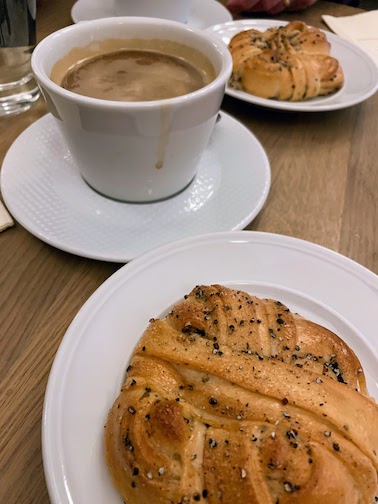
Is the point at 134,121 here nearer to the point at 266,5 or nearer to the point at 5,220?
the point at 5,220

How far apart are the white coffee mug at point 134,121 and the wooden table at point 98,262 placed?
0.56ft

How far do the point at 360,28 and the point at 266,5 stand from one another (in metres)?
0.34

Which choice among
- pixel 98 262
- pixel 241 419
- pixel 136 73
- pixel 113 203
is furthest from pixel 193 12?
pixel 241 419

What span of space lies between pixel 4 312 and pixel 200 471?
0.42 metres

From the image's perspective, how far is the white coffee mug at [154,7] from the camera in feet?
4.61

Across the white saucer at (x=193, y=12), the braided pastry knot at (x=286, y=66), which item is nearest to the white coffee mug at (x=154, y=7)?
the white saucer at (x=193, y=12)

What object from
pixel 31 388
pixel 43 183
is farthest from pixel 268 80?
pixel 31 388

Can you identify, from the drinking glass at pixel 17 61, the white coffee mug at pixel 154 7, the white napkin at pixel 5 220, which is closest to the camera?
the white napkin at pixel 5 220

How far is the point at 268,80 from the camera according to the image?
1210 millimetres

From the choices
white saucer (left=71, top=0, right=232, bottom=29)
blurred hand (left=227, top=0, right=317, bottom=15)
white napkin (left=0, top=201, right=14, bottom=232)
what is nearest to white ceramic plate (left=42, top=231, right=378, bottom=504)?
white napkin (left=0, top=201, right=14, bottom=232)

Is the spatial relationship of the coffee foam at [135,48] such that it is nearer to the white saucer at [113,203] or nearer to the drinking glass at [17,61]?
the white saucer at [113,203]

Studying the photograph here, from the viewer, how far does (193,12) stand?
1625 mm

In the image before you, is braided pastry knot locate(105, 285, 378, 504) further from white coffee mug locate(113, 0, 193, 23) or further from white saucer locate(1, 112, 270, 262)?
white coffee mug locate(113, 0, 193, 23)

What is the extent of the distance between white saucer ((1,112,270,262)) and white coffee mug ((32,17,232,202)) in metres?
0.04
